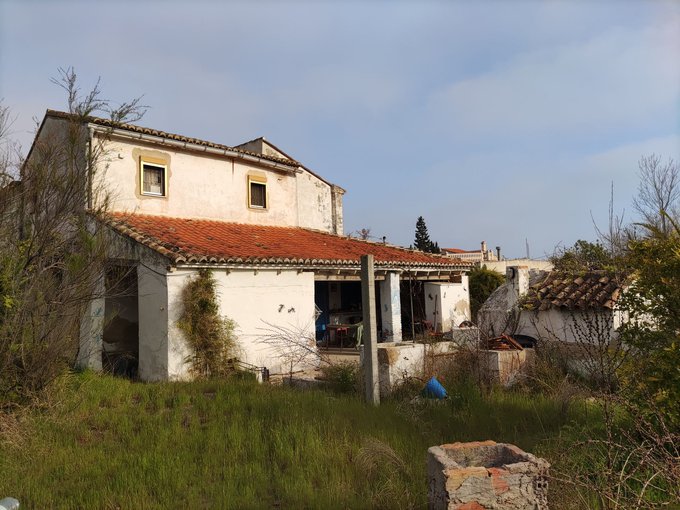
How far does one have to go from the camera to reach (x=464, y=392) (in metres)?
7.77

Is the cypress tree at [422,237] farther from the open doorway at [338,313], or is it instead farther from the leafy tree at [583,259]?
the open doorway at [338,313]

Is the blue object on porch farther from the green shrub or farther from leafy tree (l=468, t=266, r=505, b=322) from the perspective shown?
leafy tree (l=468, t=266, r=505, b=322)

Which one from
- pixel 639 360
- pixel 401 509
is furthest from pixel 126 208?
pixel 639 360

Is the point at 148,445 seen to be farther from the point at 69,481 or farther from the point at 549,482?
the point at 549,482

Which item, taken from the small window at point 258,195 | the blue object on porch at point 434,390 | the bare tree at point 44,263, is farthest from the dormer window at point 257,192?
the blue object on porch at point 434,390

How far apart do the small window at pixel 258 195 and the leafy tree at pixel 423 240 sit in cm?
3523

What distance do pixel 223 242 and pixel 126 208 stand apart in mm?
2691

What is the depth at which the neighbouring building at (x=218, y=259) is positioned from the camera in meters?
9.90

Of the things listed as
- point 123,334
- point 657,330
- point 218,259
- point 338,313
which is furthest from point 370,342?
point 338,313

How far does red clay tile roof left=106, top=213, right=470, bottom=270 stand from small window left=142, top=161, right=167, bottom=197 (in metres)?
0.75

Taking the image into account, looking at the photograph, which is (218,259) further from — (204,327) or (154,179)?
(154,179)

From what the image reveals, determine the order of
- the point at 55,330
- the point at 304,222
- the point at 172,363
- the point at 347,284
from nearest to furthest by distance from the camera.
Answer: the point at 55,330 → the point at 172,363 → the point at 347,284 → the point at 304,222

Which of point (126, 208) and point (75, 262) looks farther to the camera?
point (126, 208)

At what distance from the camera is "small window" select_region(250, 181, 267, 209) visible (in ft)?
51.1
